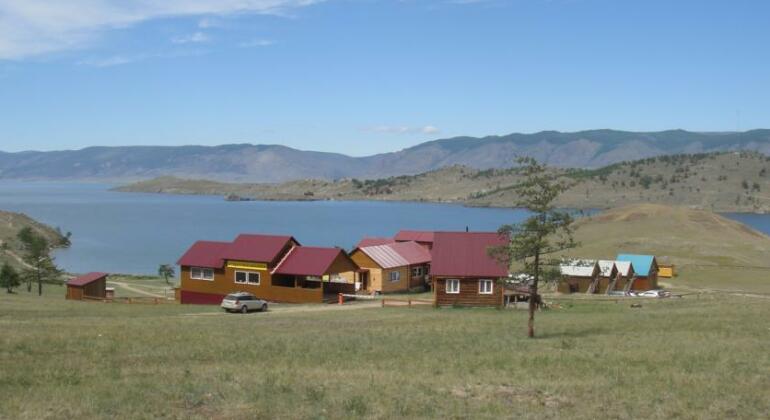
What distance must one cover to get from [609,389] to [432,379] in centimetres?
430

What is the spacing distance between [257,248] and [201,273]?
212 inches

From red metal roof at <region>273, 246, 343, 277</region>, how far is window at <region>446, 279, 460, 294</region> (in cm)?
997

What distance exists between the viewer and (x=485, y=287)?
51406 mm

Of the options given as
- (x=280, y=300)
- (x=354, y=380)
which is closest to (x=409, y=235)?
(x=280, y=300)

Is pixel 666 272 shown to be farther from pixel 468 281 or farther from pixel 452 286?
pixel 452 286

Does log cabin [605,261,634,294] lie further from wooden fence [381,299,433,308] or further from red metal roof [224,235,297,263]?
red metal roof [224,235,297,263]

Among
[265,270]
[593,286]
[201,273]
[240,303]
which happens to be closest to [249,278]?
[265,270]

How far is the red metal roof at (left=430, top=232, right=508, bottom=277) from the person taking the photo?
51.4 metres

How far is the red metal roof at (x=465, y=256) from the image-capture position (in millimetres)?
51375

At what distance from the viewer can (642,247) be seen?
117 m

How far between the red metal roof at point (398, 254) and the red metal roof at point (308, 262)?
19.9 ft

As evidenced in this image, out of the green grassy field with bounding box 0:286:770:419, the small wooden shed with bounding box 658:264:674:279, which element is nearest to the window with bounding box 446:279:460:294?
the green grassy field with bounding box 0:286:770:419

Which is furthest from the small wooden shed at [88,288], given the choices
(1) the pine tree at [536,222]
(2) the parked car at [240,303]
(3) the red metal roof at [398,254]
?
(1) the pine tree at [536,222]

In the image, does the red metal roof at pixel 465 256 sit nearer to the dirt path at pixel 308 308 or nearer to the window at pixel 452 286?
the window at pixel 452 286
